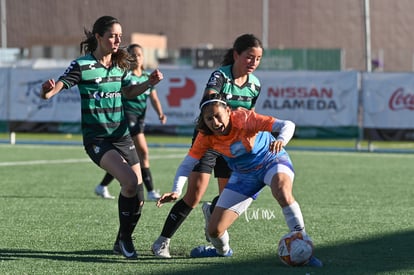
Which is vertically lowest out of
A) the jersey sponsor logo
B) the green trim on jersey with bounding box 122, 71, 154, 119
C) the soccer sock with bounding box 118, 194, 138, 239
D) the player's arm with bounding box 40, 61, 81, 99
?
the soccer sock with bounding box 118, 194, 138, 239

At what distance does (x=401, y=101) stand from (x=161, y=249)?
14.0 metres

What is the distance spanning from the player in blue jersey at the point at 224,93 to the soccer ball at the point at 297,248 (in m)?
1.15

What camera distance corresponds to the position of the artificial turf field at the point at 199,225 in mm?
7789

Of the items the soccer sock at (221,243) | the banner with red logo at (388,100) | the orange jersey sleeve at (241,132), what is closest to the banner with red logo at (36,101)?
the banner with red logo at (388,100)

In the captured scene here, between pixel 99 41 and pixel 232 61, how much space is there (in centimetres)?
120

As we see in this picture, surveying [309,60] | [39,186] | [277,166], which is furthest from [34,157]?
[309,60]

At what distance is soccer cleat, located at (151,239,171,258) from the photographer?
8195mm

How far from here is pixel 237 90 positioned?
8.45m

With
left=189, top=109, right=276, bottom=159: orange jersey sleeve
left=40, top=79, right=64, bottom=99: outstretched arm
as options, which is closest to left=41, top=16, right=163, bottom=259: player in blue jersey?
left=40, top=79, right=64, bottom=99: outstretched arm

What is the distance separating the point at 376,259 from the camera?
26.6 feet

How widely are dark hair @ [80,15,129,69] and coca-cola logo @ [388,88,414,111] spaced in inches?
531

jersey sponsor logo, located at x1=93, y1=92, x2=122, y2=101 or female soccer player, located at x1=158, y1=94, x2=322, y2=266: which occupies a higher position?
jersey sponsor logo, located at x1=93, y1=92, x2=122, y2=101

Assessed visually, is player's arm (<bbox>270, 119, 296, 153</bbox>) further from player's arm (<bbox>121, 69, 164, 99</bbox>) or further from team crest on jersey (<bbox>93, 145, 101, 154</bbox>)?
A: team crest on jersey (<bbox>93, 145, 101, 154</bbox>)

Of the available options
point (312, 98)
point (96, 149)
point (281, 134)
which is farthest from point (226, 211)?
point (312, 98)
